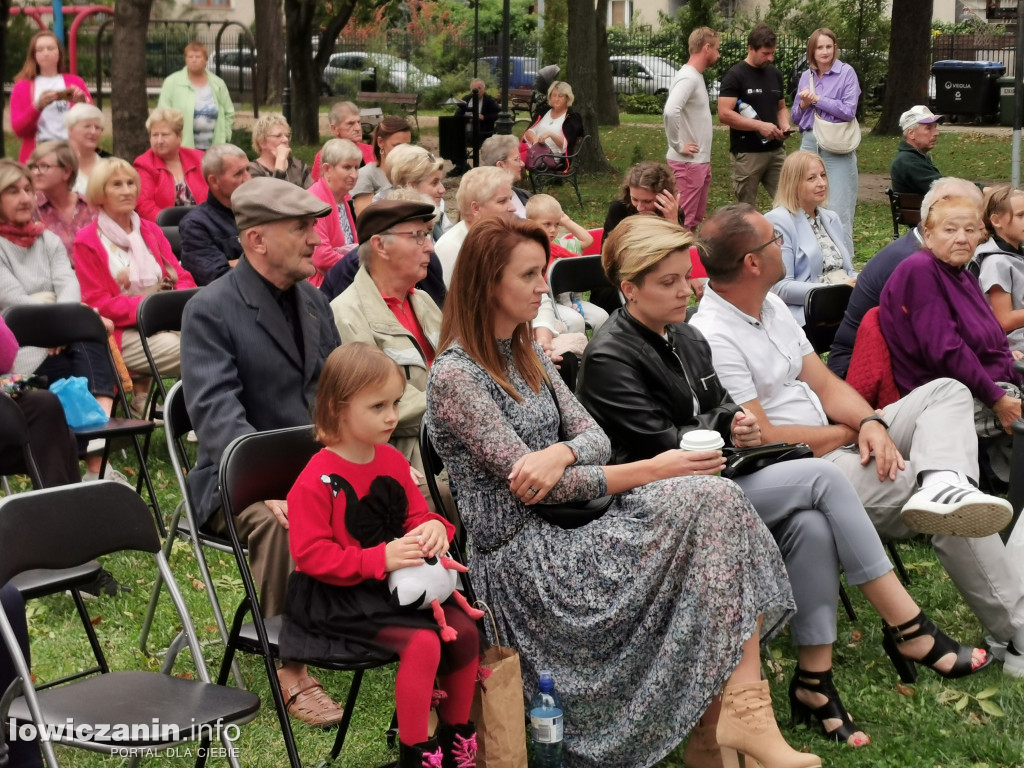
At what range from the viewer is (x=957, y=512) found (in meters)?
4.20

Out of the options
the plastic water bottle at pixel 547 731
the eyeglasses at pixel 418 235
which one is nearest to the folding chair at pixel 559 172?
the eyeglasses at pixel 418 235

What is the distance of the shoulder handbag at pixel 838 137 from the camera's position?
37.9 ft

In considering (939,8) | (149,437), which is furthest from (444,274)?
(939,8)

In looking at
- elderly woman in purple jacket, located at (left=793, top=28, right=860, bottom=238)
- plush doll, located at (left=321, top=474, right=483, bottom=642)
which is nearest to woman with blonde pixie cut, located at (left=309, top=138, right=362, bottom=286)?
plush doll, located at (left=321, top=474, right=483, bottom=642)

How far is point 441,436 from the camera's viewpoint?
3.78 meters

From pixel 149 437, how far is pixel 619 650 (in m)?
3.95

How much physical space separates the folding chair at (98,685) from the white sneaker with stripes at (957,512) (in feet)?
7.41

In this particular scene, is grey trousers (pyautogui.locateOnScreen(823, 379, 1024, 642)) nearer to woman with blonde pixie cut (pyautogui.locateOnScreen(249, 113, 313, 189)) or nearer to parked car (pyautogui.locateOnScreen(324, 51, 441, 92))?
woman with blonde pixie cut (pyautogui.locateOnScreen(249, 113, 313, 189))

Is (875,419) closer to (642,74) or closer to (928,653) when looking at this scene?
(928,653)

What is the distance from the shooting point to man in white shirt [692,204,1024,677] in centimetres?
446

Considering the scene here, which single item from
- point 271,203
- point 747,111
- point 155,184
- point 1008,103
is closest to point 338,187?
point 155,184

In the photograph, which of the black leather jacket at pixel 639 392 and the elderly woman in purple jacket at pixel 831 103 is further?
the elderly woman in purple jacket at pixel 831 103

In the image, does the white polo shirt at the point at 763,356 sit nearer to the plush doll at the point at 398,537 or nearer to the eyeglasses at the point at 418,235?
the eyeglasses at the point at 418,235

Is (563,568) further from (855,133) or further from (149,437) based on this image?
(855,133)
